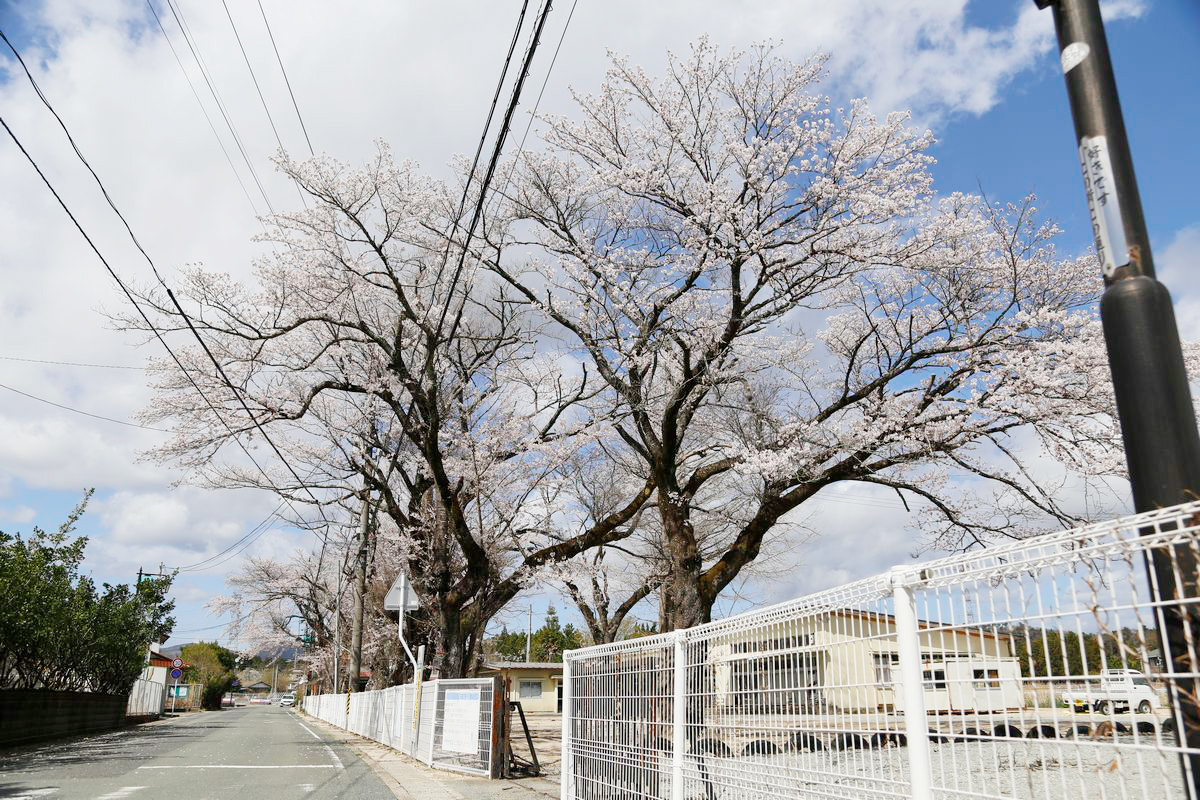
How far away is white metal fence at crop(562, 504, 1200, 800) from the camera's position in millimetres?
2170

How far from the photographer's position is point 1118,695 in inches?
90.0

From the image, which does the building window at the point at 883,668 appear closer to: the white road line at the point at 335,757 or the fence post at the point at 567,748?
the fence post at the point at 567,748

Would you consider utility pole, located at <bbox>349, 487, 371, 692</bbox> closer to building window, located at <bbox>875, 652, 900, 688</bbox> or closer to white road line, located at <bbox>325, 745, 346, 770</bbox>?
white road line, located at <bbox>325, 745, 346, 770</bbox>

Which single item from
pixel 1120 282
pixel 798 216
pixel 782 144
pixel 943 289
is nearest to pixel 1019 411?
pixel 943 289

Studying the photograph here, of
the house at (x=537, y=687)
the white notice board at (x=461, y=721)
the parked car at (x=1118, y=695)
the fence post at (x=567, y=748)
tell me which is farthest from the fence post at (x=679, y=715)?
the house at (x=537, y=687)

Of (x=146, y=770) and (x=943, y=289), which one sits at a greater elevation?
(x=943, y=289)

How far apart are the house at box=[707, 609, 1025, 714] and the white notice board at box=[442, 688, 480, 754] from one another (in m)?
8.21

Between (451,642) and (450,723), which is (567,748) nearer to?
(450,723)

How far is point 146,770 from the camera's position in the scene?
40.1 ft

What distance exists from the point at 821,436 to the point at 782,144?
15.1 ft

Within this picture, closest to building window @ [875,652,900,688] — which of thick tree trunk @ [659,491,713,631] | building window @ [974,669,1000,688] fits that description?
building window @ [974,669,1000,688]

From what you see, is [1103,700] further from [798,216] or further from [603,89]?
[603,89]

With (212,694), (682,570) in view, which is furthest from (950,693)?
(212,694)

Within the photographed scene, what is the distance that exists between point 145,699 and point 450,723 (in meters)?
30.3
